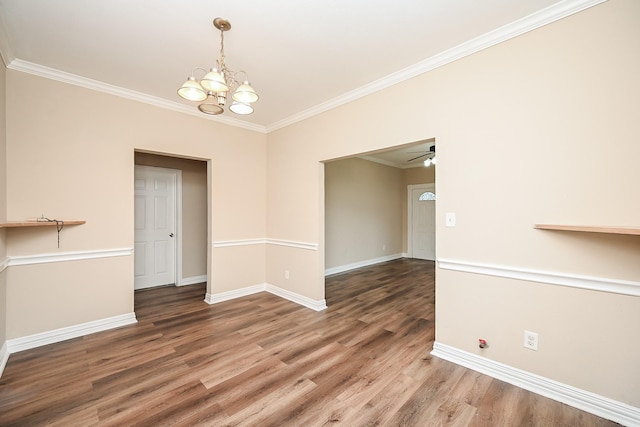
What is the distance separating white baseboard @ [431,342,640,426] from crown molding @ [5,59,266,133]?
4.08 m

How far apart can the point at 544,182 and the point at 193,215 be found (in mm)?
5016

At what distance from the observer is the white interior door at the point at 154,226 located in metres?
4.38

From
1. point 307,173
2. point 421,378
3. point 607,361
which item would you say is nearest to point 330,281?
point 307,173

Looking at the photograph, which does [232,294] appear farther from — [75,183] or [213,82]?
[213,82]

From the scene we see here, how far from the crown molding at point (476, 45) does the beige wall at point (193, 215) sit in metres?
2.94

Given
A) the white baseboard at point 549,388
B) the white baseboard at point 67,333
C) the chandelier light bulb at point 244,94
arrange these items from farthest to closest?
Answer: the white baseboard at point 67,333, the chandelier light bulb at point 244,94, the white baseboard at point 549,388

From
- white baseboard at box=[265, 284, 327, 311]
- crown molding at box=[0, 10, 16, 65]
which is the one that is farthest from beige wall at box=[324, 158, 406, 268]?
crown molding at box=[0, 10, 16, 65]

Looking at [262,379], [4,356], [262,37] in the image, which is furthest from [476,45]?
[4,356]

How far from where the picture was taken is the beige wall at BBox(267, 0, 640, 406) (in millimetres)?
1636

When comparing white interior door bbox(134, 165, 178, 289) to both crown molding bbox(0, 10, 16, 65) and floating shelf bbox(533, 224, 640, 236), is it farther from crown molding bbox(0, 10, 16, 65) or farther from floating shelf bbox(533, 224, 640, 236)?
floating shelf bbox(533, 224, 640, 236)

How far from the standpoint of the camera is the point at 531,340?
1.94 m

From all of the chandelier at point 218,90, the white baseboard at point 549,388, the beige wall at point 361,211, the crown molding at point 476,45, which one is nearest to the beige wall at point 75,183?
the chandelier at point 218,90

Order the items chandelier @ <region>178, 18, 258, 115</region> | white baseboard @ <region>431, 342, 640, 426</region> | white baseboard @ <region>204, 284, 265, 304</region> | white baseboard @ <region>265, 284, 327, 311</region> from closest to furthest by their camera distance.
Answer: white baseboard @ <region>431, 342, 640, 426</region> → chandelier @ <region>178, 18, 258, 115</region> → white baseboard @ <region>265, 284, 327, 311</region> → white baseboard @ <region>204, 284, 265, 304</region>

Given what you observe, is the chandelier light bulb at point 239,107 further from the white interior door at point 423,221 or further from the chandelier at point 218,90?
the white interior door at point 423,221
